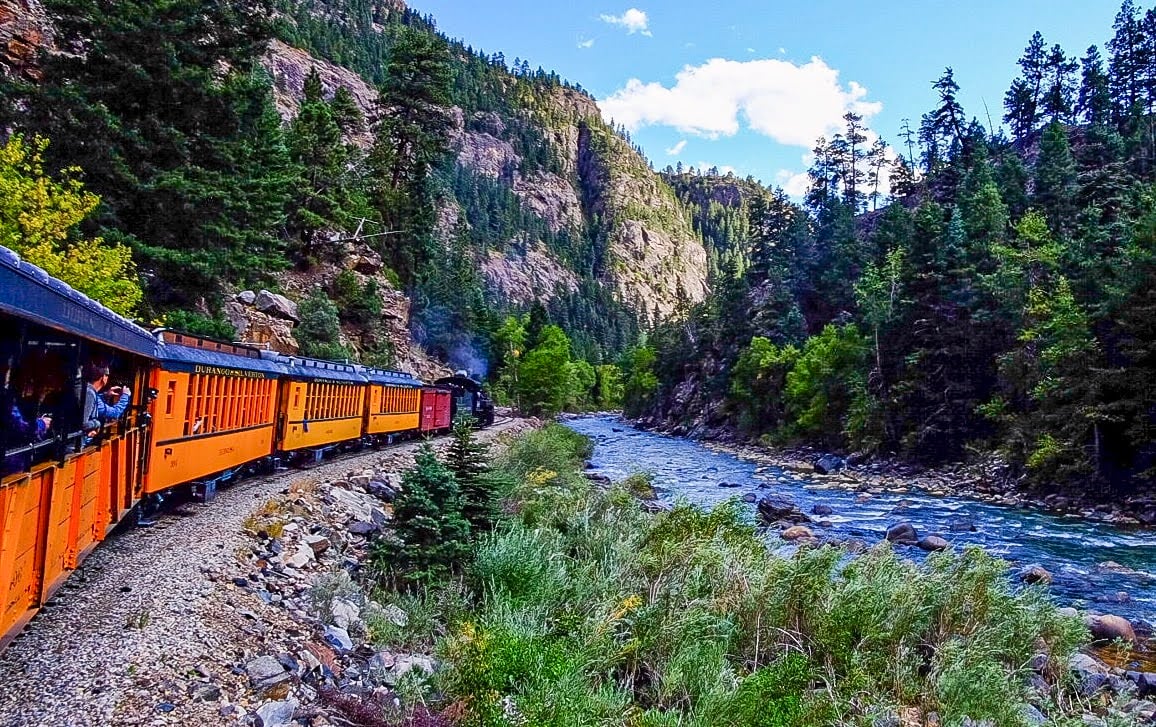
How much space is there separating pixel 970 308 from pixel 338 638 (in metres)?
37.2

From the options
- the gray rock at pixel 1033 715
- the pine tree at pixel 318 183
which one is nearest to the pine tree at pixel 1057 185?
the gray rock at pixel 1033 715

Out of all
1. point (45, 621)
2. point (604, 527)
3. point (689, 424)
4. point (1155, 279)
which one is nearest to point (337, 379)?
point (604, 527)

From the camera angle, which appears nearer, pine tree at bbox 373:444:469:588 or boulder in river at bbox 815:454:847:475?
pine tree at bbox 373:444:469:588

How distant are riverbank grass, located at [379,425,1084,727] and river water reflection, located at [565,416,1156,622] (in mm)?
4767

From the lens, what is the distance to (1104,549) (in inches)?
733

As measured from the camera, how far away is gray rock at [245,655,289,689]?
5.77 m

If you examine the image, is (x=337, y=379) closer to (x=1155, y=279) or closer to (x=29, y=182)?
(x=29, y=182)

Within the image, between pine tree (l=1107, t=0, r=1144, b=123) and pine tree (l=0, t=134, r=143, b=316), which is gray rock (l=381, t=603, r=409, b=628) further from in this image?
pine tree (l=1107, t=0, r=1144, b=123)

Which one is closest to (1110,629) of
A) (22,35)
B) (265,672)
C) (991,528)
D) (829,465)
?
(991,528)

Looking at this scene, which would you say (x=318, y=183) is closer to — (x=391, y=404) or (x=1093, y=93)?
(x=391, y=404)

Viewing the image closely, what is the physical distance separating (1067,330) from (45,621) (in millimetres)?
31738

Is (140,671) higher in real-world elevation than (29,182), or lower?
lower

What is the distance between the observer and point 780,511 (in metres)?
22.7

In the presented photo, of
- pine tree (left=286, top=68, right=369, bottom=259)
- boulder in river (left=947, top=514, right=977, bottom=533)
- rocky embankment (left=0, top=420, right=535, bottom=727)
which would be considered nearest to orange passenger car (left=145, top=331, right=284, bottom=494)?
rocky embankment (left=0, top=420, right=535, bottom=727)
